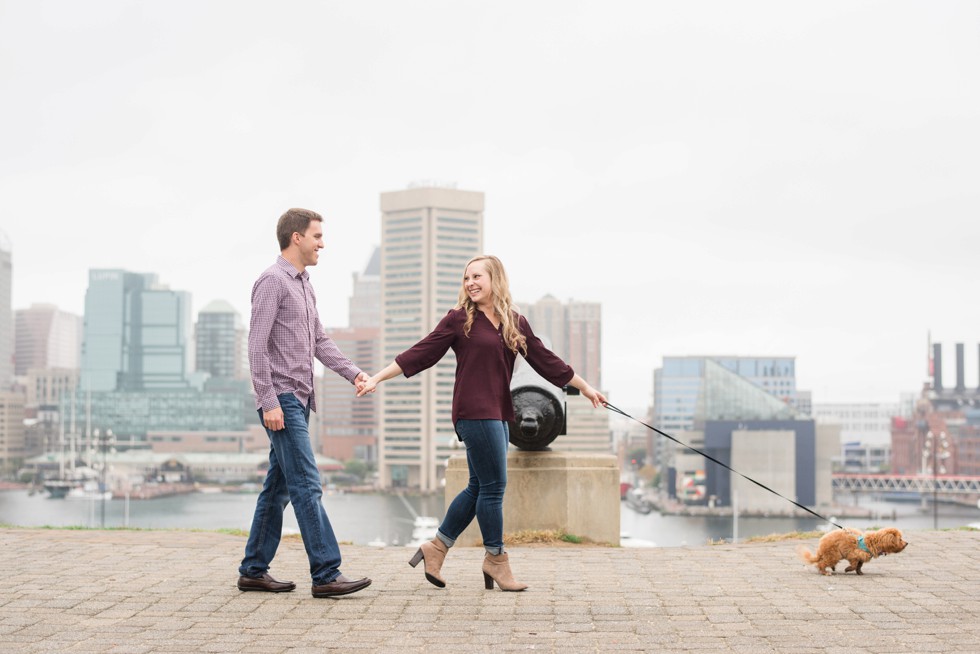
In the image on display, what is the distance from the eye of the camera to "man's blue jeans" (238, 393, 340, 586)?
4641 mm

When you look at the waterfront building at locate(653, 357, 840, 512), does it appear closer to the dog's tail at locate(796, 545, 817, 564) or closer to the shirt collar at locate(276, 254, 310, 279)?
the dog's tail at locate(796, 545, 817, 564)

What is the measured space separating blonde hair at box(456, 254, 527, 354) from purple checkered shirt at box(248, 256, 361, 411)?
0.57m

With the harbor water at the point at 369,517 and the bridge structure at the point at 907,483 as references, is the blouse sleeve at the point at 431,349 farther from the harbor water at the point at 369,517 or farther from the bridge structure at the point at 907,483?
the bridge structure at the point at 907,483

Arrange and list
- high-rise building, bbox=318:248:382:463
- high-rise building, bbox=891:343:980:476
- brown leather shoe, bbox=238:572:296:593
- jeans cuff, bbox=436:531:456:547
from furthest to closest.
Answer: high-rise building, bbox=318:248:382:463 → high-rise building, bbox=891:343:980:476 → jeans cuff, bbox=436:531:456:547 → brown leather shoe, bbox=238:572:296:593

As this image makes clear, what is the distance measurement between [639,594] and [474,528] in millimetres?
3127

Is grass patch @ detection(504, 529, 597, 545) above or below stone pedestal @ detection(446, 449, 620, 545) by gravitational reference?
below

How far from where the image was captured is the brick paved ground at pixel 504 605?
3725mm

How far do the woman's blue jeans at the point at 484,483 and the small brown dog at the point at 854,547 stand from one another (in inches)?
65.2

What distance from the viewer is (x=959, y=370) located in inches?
6289

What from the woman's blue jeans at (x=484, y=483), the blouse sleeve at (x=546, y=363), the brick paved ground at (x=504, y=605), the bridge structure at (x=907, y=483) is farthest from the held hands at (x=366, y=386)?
the bridge structure at (x=907, y=483)

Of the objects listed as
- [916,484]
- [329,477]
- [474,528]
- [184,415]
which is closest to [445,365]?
[329,477]

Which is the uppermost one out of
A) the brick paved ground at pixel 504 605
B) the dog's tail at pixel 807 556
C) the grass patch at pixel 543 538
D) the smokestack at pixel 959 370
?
the smokestack at pixel 959 370

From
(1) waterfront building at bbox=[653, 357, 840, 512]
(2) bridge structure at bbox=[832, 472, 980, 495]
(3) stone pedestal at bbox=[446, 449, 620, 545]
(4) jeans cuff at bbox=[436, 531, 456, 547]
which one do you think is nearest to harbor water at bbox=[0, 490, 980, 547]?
(2) bridge structure at bbox=[832, 472, 980, 495]

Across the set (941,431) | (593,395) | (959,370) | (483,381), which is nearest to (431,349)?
(483,381)
